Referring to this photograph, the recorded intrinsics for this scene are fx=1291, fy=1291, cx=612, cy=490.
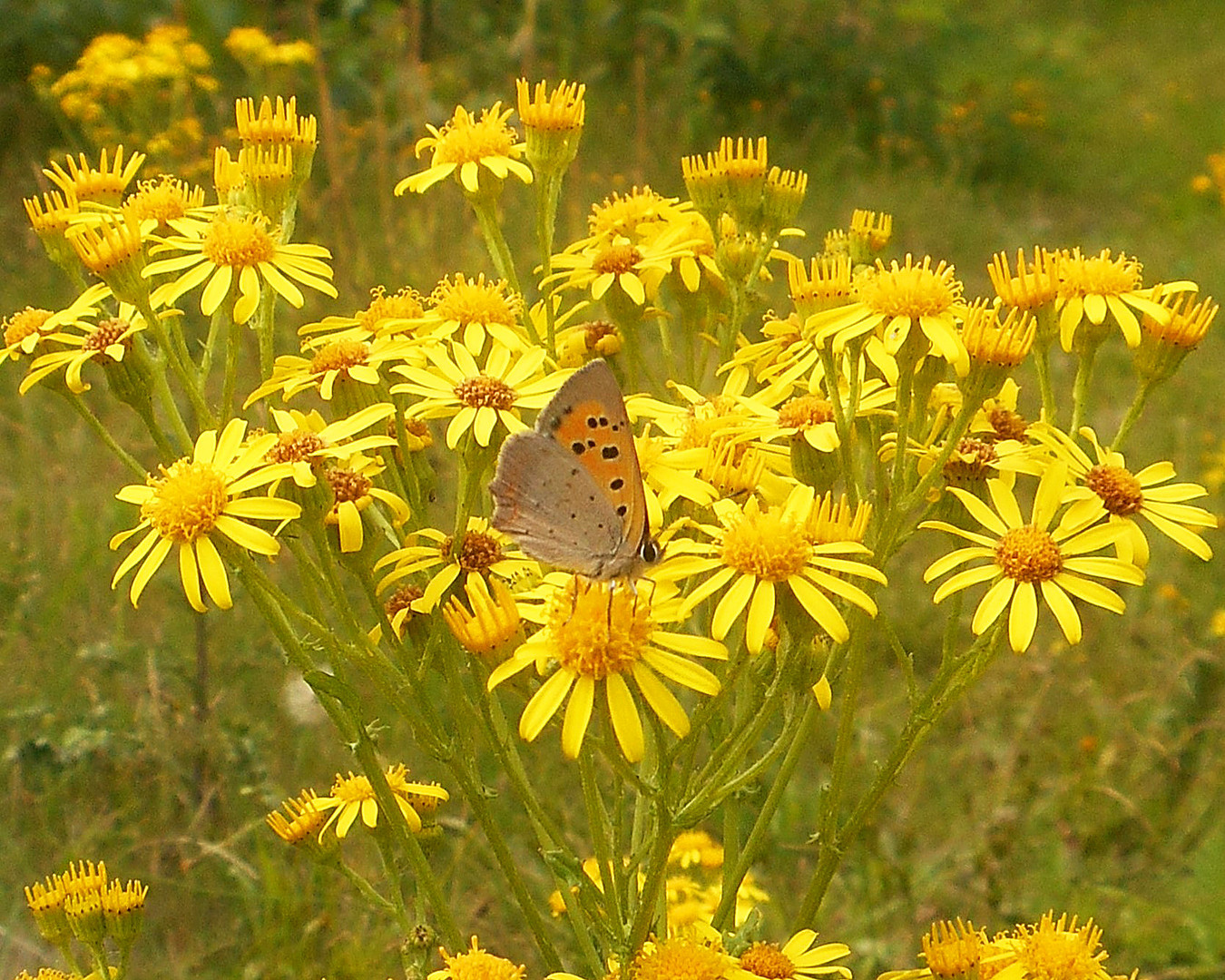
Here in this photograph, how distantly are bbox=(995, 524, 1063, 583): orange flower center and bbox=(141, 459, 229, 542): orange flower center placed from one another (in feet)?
3.68

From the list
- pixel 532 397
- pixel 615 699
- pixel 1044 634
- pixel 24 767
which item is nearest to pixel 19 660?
pixel 24 767

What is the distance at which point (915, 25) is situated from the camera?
10.2 meters

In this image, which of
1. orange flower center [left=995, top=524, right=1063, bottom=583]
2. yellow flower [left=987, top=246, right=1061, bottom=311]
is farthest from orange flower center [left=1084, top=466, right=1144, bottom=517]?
yellow flower [left=987, top=246, right=1061, bottom=311]

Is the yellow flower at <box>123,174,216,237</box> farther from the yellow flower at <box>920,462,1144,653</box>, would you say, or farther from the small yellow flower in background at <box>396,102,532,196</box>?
the yellow flower at <box>920,462,1144,653</box>

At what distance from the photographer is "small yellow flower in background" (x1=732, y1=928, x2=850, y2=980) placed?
1871 millimetres

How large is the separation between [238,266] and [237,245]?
0.11 ft

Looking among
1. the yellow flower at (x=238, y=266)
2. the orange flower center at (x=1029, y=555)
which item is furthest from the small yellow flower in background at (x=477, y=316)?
the orange flower center at (x=1029, y=555)

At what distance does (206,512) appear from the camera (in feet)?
5.82

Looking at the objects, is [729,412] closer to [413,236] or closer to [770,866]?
[770,866]

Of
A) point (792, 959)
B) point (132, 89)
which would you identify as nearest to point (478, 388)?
point (792, 959)

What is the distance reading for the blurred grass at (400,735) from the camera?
3.33 metres

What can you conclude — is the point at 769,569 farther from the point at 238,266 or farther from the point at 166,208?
the point at 166,208

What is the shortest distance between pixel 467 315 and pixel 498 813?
1.83m

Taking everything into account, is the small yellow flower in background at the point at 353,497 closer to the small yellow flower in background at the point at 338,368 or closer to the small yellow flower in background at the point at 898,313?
the small yellow flower in background at the point at 338,368
